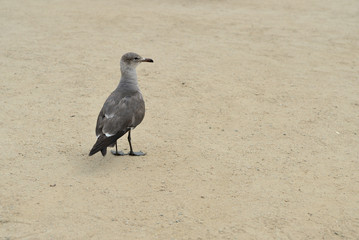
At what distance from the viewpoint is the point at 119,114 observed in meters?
5.73

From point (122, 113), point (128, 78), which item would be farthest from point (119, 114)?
point (128, 78)

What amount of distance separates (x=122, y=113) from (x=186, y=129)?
124cm

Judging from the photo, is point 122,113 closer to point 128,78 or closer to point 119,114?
point 119,114

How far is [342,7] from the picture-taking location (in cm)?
1338

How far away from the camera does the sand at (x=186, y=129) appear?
473 centimetres

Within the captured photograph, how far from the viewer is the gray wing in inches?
221

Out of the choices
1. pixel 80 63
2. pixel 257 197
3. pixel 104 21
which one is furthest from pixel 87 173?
pixel 104 21

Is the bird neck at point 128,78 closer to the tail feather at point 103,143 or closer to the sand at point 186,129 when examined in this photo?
the sand at point 186,129

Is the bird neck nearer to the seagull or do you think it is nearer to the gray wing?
the seagull

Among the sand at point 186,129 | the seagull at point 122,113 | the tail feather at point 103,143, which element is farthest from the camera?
the seagull at point 122,113

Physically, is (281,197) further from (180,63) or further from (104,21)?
(104,21)

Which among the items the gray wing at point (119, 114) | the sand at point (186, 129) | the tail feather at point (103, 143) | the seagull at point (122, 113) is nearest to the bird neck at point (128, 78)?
the seagull at point (122, 113)

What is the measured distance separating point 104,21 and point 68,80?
3.84 meters

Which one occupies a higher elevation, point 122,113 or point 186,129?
point 122,113
